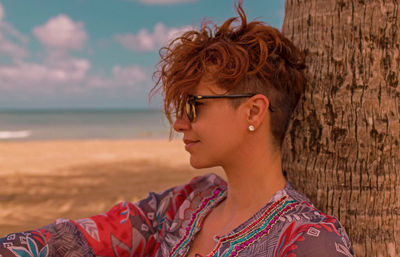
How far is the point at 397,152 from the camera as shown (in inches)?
79.4

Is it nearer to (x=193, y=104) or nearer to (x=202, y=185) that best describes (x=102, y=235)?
(x=202, y=185)

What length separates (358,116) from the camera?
→ 79.4 inches

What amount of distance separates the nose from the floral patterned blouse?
0.51m

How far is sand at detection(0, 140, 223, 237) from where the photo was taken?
4.80 metres

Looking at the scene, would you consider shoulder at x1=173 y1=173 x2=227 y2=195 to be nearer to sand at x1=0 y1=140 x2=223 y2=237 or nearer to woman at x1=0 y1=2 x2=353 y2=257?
woman at x1=0 y1=2 x2=353 y2=257

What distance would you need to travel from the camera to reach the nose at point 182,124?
196 centimetres

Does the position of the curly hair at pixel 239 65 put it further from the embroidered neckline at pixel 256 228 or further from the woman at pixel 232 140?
the embroidered neckline at pixel 256 228

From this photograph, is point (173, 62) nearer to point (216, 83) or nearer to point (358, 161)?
point (216, 83)

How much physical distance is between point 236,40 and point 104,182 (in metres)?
5.64

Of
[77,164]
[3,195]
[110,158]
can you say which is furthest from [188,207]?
[110,158]

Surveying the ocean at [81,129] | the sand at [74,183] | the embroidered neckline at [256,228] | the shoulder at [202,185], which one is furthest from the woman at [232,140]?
the sand at [74,183]

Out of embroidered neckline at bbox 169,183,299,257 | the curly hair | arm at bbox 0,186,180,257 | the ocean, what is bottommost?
the ocean

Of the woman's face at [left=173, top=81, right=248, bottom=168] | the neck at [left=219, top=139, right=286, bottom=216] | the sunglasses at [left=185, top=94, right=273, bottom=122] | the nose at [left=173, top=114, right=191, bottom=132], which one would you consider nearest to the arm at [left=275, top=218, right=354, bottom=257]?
the neck at [left=219, top=139, right=286, bottom=216]

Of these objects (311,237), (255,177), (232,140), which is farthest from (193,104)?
(311,237)
